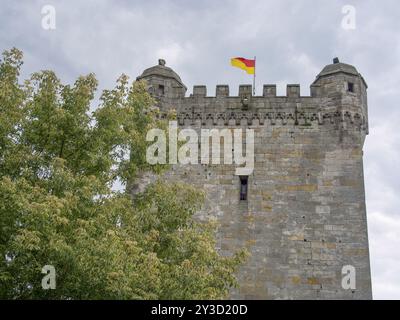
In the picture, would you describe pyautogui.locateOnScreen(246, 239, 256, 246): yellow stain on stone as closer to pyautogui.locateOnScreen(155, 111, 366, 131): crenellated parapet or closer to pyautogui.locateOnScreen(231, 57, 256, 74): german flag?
pyautogui.locateOnScreen(155, 111, 366, 131): crenellated parapet

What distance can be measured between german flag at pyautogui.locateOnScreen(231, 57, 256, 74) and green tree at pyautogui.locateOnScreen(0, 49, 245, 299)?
1099 centimetres

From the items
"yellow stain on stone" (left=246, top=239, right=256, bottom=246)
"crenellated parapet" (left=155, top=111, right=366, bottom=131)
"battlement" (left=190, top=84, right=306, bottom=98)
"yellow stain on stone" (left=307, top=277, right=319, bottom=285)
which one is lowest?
"yellow stain on stone" (left=307, top=277, right=319, bottom=285)

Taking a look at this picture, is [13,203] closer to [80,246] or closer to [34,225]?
[34,225]

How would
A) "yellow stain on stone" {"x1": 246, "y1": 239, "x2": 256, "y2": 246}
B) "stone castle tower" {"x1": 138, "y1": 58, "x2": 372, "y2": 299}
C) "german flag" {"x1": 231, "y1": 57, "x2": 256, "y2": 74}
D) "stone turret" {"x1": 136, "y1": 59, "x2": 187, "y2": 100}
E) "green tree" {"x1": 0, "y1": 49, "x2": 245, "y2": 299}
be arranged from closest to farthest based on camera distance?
"green tree" {"x1": 0, "y1": 49, "x2": 245, "y2": 299} < "stone castle tower" {"x1": 138, "y1": 58, "x2": 372, "y2": 299} < "yellow stain on stone" {"x1": 246, "y1": 239, "x2": 256, "y2": 246} < "stone turret" {"x1": 136, "y1": 59, "x2": 187, "y2": 100} < "german flag" {"x1": 231, "y1": 57, "x2": 256, "y2": 74}

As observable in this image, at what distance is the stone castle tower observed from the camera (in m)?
23.7

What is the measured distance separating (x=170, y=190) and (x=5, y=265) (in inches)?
215

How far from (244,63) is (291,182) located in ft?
20.4

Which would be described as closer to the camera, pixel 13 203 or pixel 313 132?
pixel 13 203

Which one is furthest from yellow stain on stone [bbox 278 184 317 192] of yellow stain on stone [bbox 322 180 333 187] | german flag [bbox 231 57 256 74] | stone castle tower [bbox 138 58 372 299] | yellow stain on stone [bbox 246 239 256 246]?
german flag [bbox 231 57 256 74]

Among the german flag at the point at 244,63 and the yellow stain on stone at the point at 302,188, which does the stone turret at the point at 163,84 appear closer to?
the german flag at the point at 244,63

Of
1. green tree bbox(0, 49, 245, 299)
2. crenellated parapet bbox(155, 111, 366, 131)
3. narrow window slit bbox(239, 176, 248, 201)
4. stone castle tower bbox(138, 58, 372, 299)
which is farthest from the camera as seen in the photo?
crenellated parapet bbox(155, 111, 366, 131)

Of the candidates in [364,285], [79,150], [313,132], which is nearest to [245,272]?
[364,285]

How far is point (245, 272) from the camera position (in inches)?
941

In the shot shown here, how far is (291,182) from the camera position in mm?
25234
